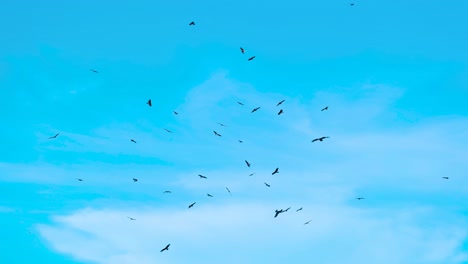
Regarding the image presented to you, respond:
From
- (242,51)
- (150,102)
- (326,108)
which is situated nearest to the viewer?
(242,51)

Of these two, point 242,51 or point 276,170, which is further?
point 276,170

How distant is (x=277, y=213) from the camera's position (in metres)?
35.9

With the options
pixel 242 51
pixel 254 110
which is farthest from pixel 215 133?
pixel 242 51

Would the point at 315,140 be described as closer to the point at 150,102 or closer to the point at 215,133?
the point at 215,133

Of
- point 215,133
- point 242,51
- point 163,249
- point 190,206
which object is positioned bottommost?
point 163,249

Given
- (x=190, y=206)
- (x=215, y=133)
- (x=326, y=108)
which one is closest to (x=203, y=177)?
(x=190, y=206)

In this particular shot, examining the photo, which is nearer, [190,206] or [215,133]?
[215,133]

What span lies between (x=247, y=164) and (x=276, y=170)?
3015 mm

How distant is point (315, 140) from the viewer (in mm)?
34469

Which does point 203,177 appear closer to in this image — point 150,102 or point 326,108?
point 150,102

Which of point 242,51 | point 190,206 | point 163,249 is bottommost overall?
point 163,249

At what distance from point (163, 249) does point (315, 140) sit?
11.2 meters

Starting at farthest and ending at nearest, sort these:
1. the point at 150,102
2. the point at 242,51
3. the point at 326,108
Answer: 1. the point at 326,108
2. the point at 150,102
3. the point at 242,51

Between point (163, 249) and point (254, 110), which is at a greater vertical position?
point (254, 110)
